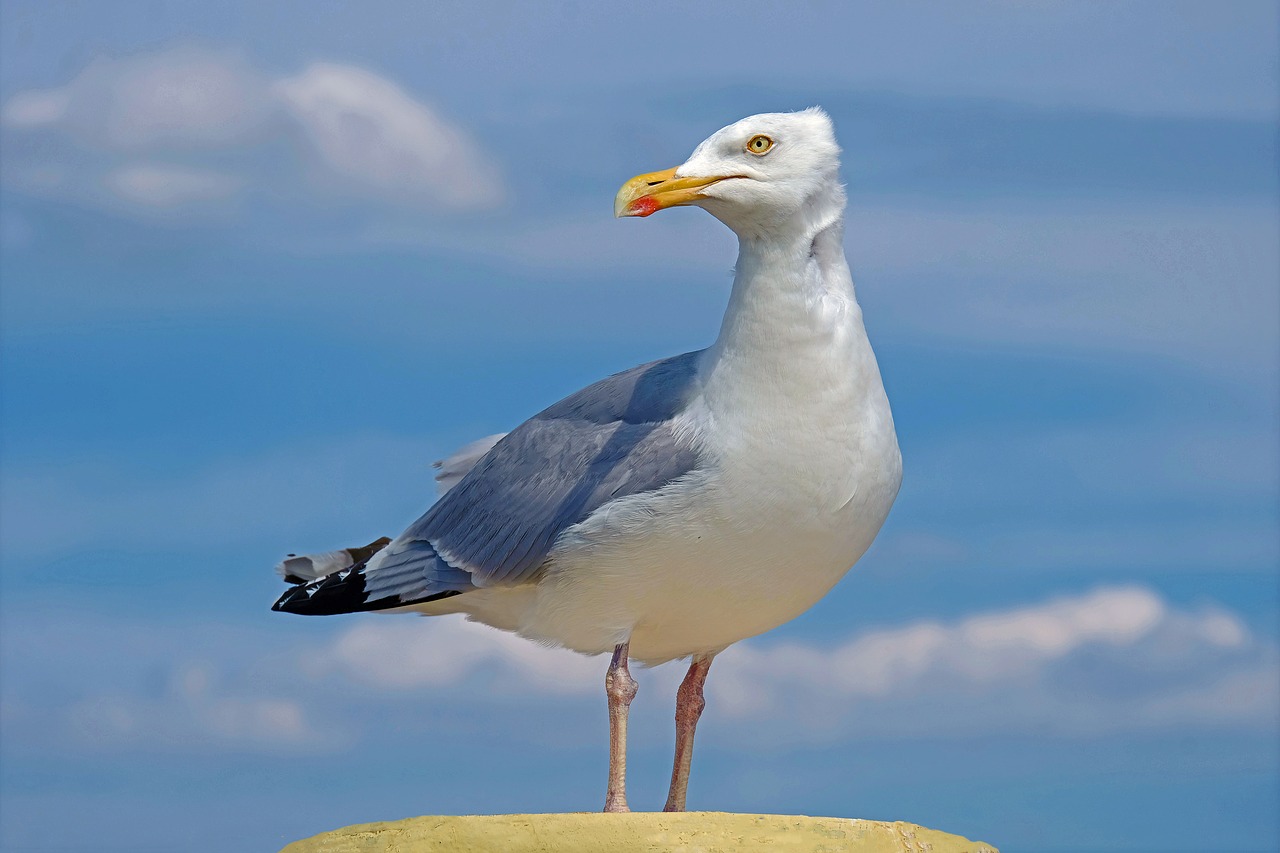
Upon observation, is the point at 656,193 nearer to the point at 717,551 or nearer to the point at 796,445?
the point at 796,445

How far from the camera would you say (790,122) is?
28.8 feet

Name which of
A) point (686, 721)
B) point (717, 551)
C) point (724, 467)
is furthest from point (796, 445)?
point (686, 721)

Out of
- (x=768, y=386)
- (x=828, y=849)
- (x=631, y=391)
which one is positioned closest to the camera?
(x=828, y=849)

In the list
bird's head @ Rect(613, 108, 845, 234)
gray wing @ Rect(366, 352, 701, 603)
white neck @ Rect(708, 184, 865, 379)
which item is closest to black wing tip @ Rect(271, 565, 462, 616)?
gray wing @ Rect(366, 352, 701, 603)

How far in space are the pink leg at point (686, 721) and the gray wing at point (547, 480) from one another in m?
1.51

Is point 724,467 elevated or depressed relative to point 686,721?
elevated

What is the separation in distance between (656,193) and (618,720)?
9.75ft

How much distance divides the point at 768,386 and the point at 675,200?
114 cm

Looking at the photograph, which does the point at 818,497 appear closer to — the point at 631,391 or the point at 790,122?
the point at 631,391

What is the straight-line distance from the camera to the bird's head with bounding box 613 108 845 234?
28.0 ft

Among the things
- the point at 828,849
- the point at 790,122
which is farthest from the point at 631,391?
the point at 828,849

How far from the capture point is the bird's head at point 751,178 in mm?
8547

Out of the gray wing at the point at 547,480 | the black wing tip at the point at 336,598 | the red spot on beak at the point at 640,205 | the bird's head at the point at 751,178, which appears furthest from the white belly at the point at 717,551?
the red spot on beak at the point at 640,205

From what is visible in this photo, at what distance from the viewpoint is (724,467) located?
28.4 feet
